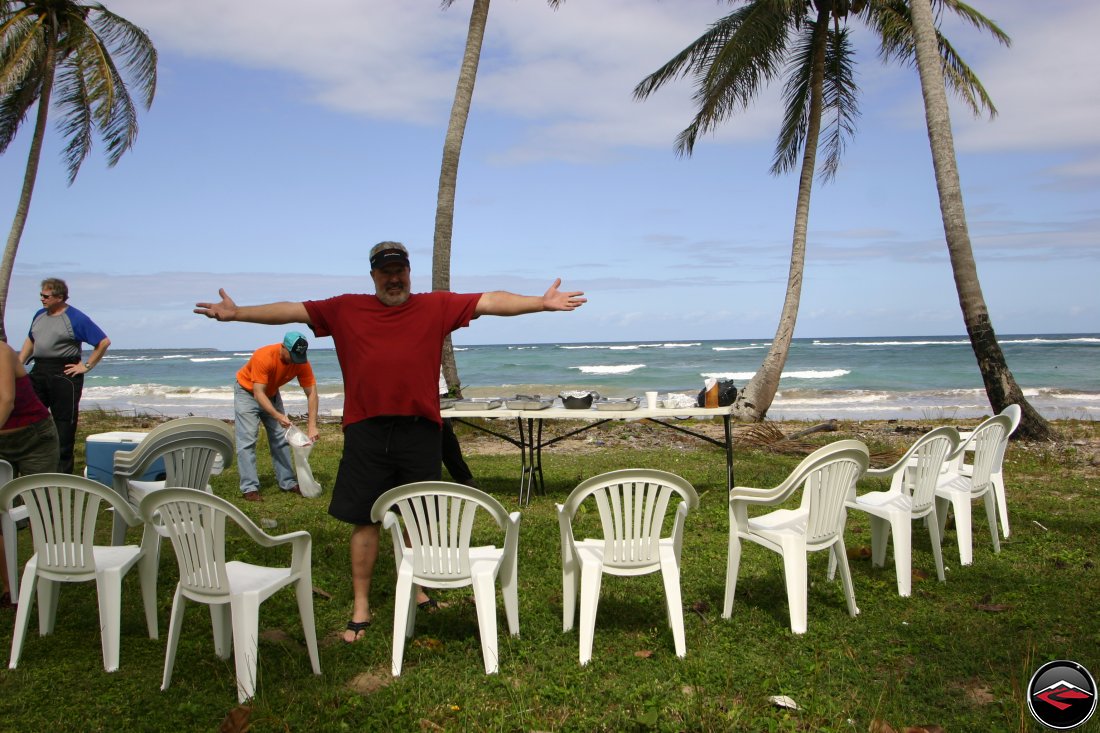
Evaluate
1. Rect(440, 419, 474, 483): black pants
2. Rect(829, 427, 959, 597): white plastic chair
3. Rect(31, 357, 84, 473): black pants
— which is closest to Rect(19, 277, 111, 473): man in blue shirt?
Rect(31, 357, 84, 473): black pants

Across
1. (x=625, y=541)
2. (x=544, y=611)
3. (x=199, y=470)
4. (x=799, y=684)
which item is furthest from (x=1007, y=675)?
(x=199, y=470)

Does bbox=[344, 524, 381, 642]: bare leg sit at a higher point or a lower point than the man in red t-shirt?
lower

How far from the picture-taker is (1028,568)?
548cm

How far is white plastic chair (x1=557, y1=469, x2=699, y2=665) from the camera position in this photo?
159 inches

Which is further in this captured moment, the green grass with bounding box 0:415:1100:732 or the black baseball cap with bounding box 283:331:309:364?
the black baseball cap with bounding box 283:331:309:364

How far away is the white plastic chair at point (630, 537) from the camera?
404cm

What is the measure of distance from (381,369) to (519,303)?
0.81 meters

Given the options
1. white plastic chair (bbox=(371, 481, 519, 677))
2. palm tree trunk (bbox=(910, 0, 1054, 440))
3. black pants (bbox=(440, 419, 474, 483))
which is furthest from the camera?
palm tree trunk (bbox=(910, 0, 1054, 440))

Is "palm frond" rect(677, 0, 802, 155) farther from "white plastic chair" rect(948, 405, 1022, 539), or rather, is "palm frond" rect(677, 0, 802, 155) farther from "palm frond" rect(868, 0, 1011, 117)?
"white plastic chair" rect(948, 405, 1022, 539)

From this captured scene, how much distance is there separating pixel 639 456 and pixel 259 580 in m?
7.75

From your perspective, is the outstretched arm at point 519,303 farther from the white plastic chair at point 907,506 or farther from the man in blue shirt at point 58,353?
the man in blue shirt at point 58,353

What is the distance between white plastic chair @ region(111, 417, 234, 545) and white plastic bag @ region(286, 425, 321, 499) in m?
2.21

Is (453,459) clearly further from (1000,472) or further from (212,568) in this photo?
(1000,472)

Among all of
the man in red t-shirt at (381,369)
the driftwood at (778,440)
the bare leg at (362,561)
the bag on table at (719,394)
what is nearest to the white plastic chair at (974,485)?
the bag on table at (719,394)
